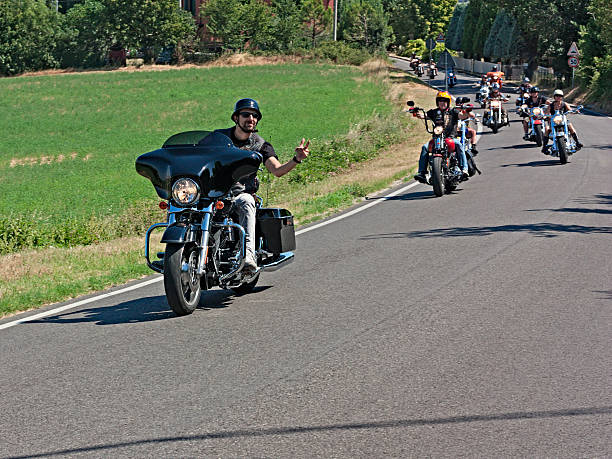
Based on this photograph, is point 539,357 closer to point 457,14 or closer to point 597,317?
point 597,317

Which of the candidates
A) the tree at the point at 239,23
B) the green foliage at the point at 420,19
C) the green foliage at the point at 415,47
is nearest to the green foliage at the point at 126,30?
the tree at the point at 239,23

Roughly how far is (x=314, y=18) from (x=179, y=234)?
115m

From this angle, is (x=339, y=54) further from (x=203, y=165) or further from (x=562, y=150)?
(x=203, y=165)

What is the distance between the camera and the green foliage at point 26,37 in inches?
4215

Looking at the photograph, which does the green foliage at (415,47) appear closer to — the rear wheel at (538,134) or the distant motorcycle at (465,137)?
the rear wheel at (538,134)

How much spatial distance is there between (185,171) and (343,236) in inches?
236

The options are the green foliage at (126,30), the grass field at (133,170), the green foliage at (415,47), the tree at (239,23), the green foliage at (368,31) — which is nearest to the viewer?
the grass field at (133,170)

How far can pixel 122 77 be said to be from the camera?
8925 cm

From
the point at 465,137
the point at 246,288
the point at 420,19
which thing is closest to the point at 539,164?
the point at 465,137

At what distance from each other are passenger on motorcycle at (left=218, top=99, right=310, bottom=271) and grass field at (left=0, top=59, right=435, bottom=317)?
7.91 ft

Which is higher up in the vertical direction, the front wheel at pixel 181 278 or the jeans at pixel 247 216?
the jeans at pixel 247 216

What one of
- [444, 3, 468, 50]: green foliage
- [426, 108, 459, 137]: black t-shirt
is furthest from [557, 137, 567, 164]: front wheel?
[444, 3, 468, 50]: green foliage

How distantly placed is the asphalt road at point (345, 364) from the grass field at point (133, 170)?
2.32 m

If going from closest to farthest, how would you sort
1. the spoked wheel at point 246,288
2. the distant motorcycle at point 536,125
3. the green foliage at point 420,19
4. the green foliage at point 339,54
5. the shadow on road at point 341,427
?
the shadow on road at point 341,427
the spoked wheel at point 246,288
the distant motorcycle at point 536,125
the green foliage at point 339,54
the green foliage at point 420,19
